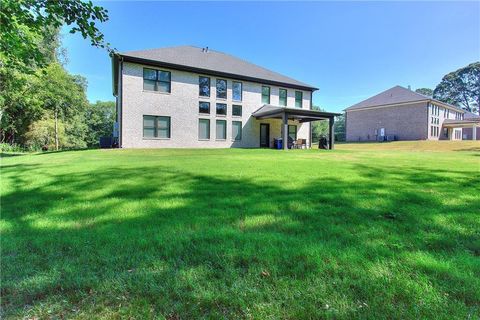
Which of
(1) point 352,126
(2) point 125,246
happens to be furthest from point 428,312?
(1) point 352,126

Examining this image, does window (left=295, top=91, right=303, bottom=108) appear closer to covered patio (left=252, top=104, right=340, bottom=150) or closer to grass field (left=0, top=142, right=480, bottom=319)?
covered patio (left=252, top=104, right=340, bottom=150)

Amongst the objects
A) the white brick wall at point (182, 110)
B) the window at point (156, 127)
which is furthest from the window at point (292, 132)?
the window at point (156, 127)

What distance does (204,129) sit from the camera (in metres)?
21.9

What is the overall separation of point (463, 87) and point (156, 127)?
82.5m

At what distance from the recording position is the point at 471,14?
11.0m

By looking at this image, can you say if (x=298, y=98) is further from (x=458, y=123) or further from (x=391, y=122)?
(x=458, y=123)

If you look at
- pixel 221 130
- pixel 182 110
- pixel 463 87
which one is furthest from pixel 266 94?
pixel 463 87

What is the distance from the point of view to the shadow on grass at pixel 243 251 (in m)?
2.02

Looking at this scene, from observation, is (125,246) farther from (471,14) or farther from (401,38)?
(401,38)

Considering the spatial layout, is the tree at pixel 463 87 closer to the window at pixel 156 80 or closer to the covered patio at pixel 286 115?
the covered patio at pixel 286 115

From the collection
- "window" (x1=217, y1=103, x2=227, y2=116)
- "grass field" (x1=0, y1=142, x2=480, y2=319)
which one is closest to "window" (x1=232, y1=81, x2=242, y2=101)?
"window" (x1=217, y1=103, x2=227, y2=116)

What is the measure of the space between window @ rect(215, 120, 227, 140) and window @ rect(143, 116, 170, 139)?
4.05 metres

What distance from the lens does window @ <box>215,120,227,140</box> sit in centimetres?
2242

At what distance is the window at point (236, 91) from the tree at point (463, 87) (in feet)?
243
